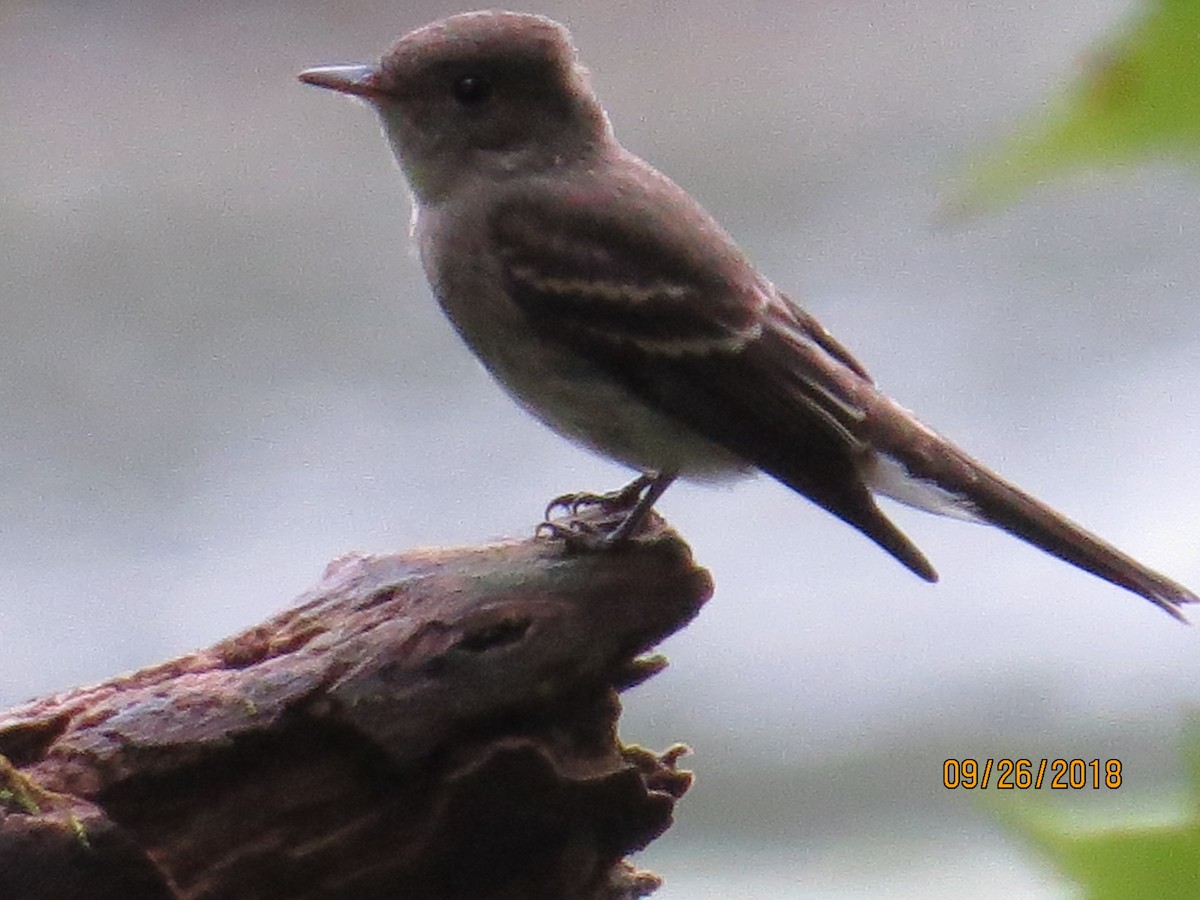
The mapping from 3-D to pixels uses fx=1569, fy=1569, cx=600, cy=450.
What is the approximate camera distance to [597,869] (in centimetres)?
163

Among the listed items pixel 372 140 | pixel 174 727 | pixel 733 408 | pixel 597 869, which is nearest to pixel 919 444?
pixel 733 408

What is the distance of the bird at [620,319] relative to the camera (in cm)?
197

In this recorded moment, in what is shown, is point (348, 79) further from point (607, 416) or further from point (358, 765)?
point (358, 765)

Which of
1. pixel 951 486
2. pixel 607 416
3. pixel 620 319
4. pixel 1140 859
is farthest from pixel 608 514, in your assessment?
pixel 1140 859

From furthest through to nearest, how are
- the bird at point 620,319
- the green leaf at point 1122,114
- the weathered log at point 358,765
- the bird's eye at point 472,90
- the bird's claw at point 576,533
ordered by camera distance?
1. the bird's eye at point 472,90
2. the bird at point 620,319
3. the bird's claw at point 576,533
4. the weathered log at point 358,765
5. the green leaf at point 1122,114

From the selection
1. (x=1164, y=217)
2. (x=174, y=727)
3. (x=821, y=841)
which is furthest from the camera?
(x=1164, y=217)

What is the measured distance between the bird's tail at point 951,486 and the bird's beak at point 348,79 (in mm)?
823

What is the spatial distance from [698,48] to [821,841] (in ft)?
9.51

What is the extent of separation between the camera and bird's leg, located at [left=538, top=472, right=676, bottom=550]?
1.88 metres

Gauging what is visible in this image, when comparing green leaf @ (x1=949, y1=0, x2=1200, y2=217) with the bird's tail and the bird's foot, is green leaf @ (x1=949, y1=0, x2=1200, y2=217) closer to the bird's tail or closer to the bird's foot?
the bird's tail

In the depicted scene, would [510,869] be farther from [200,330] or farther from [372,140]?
[372,140]

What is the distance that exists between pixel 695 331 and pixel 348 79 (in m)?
0.60

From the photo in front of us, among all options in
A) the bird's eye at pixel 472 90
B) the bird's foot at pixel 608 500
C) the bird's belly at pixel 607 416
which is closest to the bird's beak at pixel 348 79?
the bird's eye at pixel 472 90

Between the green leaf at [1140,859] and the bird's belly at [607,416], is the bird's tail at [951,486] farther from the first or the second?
the green leaf at [1140,859]
